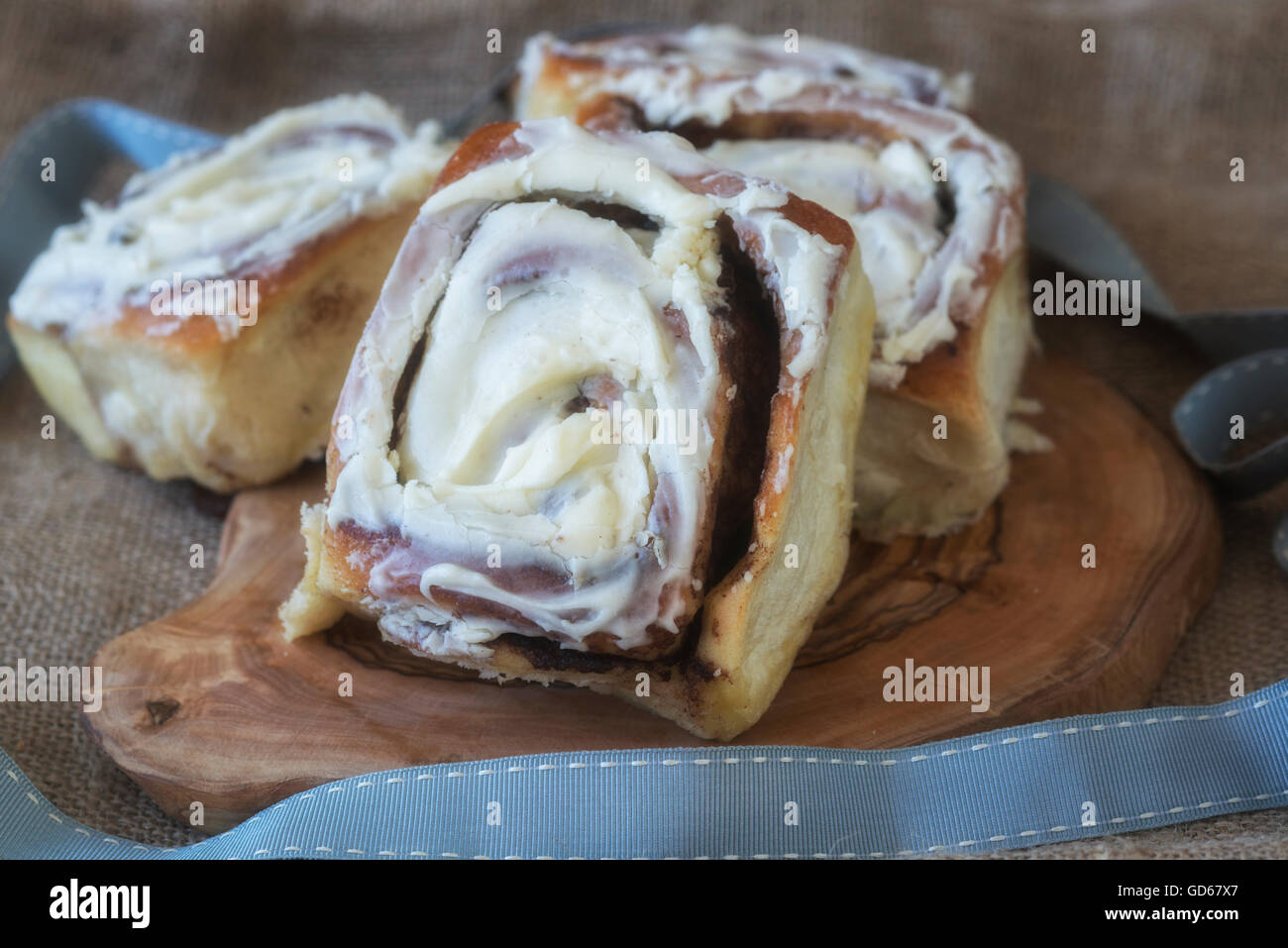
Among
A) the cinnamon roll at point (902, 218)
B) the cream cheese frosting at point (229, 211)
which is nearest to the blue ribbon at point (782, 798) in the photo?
the cinnamon roll at point (902, 218)

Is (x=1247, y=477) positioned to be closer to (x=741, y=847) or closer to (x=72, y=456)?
(x=741, y=847)

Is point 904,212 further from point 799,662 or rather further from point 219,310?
point 219,310

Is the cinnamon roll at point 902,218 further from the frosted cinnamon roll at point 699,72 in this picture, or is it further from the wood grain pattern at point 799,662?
the wood grain pattern at point 799,662

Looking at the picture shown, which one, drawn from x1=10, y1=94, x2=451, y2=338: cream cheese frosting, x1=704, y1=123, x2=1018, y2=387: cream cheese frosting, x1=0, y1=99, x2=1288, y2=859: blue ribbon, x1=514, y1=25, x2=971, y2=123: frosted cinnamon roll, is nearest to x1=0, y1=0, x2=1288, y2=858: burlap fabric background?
x1=514, y1=25, x2=971, y2=123: frosted cinnamon roll

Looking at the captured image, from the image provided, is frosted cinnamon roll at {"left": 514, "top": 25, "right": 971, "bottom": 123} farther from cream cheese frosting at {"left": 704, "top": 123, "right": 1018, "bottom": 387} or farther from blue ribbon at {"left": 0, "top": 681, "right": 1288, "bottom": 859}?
blue ribbon at {"left": 0, "top": 681, "right": 1288, "bottom": 859}

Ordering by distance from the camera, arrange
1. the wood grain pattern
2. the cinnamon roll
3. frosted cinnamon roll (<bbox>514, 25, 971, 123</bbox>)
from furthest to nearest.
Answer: frosted cinnamon roll (<bbox>514, 25, 971, 123</bbox>) → the cinnamon roll → the wood grain pattern

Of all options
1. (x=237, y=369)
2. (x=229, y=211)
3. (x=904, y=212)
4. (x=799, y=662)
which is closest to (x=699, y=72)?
(x=904, y=212)

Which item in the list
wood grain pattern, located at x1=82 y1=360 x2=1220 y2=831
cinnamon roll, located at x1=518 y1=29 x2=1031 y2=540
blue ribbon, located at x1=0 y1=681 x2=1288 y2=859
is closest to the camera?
blue ribbon, located at x1=0 y1=681 x2=1288 y2=859

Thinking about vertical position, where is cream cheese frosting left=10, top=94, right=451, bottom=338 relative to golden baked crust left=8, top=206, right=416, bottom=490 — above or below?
above
